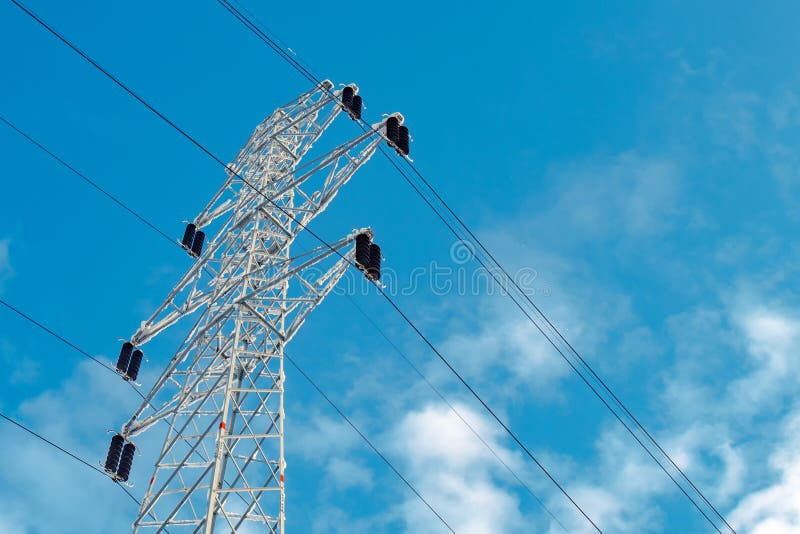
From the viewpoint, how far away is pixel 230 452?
51.4ft

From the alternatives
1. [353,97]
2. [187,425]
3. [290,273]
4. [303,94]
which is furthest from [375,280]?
[303,94]

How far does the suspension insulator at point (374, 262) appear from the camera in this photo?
17.3 meters

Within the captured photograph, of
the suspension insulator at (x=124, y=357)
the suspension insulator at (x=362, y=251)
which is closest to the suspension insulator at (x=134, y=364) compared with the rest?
the suspension insulator at (x=124, y=357)

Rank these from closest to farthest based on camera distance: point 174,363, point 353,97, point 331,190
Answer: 1. point 174,363
2. point 331,190
3. point 353,97

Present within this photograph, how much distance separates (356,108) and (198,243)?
7.43 m

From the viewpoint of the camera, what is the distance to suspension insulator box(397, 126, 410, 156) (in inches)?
803

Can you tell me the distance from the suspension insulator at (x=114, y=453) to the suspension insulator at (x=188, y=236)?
721 centimetres

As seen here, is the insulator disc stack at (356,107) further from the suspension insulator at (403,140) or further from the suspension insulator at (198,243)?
the suspension insulator at (198,243)

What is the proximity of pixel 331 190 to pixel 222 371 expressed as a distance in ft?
17.1

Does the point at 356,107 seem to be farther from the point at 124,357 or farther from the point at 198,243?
the point at 124,357

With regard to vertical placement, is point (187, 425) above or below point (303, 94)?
below

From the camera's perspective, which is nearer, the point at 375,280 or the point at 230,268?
the point at 375,280

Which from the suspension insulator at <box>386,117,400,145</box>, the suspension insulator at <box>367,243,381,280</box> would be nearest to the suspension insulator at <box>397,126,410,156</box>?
the suspension insulator at <box>386,117,400,145</box>

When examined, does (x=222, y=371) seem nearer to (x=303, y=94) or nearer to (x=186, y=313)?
(x=186, y=313)
